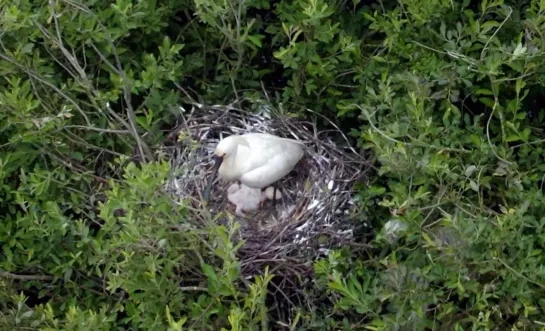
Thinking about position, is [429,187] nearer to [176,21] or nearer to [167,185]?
[167,185]

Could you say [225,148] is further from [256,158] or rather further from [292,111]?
[292,111]

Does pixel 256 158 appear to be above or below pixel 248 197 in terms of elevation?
above

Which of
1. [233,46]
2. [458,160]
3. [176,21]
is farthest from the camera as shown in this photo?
[176,21]

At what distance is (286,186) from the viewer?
8.75ft

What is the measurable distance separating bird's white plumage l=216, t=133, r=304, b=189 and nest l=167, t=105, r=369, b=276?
3.8 inches

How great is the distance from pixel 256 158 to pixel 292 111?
0.26 meters

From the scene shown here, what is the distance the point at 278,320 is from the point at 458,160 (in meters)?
0.64

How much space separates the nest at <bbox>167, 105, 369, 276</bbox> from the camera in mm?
2396

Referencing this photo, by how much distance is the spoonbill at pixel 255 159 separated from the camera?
2.49 m

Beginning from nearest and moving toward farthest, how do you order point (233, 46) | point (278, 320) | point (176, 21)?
1. point (278, 320)
2. point (233, 46)
3. point (176, 21)

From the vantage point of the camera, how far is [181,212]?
89.8 inches

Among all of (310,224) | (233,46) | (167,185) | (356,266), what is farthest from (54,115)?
(356,266)

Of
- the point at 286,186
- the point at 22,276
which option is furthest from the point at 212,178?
the point at 22,276

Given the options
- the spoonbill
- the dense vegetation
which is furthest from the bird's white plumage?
the dense vegetation
